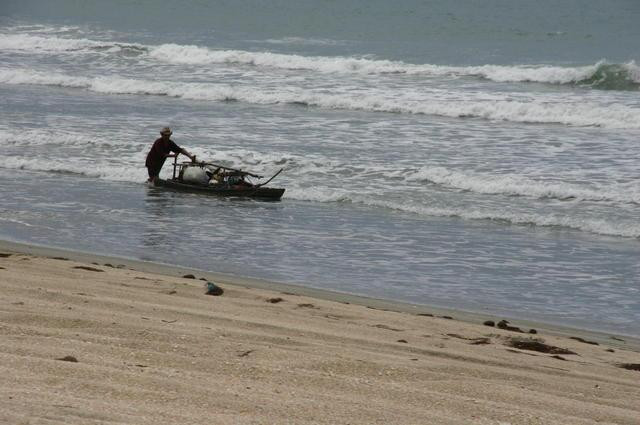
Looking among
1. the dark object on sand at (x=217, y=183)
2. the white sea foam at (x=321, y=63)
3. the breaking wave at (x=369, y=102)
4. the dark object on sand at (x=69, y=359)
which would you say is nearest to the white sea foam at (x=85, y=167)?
the dark object on sand at (x=217, y=183)

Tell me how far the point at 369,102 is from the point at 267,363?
21.4 metres

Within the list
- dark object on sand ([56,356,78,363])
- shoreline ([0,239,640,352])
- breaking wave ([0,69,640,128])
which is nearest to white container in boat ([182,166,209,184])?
shoreline ([0,239,640,352])

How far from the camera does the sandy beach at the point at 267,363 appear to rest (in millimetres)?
4852

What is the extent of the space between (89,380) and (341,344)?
2116 mm

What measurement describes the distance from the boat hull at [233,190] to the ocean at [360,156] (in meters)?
0.17

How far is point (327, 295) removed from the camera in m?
10.1

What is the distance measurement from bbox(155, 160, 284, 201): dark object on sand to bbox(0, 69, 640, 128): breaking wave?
33.1 ft

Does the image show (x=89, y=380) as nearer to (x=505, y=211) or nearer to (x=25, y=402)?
(x=25, y=402)

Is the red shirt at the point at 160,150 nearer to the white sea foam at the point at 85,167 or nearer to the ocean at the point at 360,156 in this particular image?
the ocean at the point at 360,156

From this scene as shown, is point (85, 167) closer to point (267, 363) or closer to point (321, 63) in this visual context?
point (267, 363)

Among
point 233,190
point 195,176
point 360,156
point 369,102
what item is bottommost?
point 233,190

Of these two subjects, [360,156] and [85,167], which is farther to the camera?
[360,156]

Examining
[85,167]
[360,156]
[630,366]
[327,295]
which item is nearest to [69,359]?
[630,366]

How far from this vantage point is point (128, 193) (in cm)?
1627
